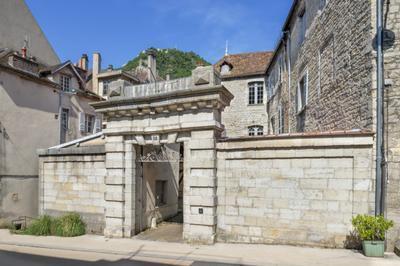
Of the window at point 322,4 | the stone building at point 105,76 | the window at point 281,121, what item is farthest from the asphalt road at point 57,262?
the stone building at point 105,76

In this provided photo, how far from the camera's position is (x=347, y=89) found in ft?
28.2

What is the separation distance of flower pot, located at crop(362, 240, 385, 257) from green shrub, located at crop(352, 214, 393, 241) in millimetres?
100

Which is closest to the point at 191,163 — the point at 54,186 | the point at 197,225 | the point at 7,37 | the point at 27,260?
the point at 197,225

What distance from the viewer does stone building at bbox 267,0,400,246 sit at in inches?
281

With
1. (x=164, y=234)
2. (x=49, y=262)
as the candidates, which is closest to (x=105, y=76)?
(x=164, y=234)

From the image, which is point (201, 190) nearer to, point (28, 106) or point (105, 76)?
point (28, 106)

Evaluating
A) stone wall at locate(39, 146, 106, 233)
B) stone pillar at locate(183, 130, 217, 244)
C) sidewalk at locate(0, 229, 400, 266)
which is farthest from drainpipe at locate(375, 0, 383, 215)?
stone wall at locate(39, 146, 106, 233)

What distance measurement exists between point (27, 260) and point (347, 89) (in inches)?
359

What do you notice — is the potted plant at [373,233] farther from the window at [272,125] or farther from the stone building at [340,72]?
the window at [272,125]

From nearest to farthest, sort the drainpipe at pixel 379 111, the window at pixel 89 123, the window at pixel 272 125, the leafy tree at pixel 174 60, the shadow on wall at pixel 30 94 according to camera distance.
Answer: the drainpipe at pixel 379 111 → the shadow on wall at pixel 30 94 → the window at pixel 89 123 → the window at pixel 272 125 → the leafy tree at pixel 174 60

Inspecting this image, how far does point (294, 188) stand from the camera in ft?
24.7

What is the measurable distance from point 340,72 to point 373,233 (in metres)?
4.74

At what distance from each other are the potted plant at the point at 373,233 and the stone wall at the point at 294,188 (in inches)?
19.2

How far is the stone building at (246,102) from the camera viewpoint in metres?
22.1
